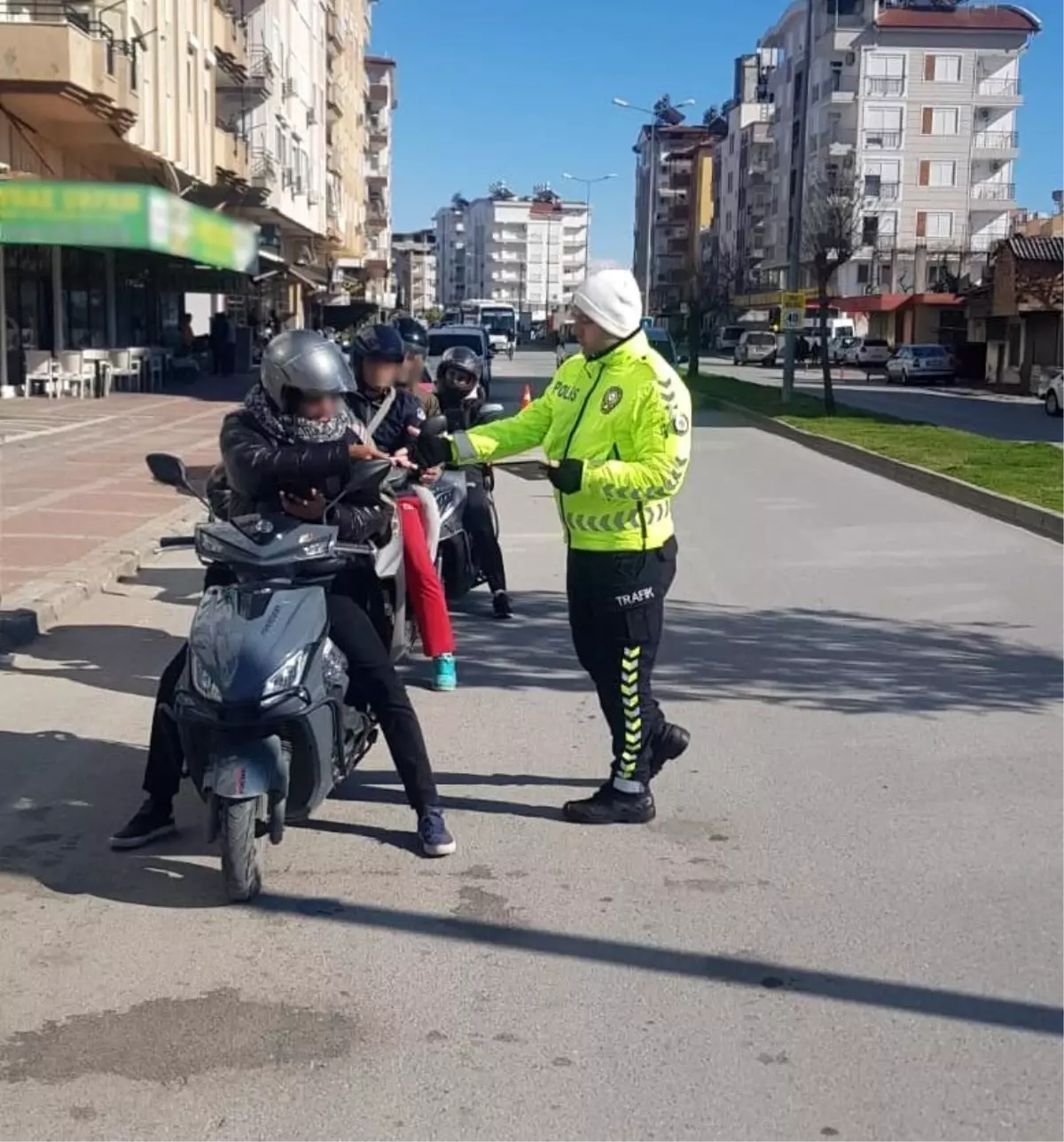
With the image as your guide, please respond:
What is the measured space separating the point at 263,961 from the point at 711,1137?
1447mm

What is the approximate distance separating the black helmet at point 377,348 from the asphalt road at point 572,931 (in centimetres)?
163

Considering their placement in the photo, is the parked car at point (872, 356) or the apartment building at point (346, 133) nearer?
the parked car at point (872, 356)

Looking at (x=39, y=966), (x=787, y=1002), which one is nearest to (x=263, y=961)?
(x=39, y=966)

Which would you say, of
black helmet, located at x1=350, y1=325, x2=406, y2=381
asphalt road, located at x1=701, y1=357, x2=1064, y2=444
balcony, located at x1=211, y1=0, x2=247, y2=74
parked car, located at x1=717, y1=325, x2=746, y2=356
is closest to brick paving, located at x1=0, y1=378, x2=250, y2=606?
black helmet, located at x1=350, y1=325, x2=406, y2=381

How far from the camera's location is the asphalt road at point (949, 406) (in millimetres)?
29531

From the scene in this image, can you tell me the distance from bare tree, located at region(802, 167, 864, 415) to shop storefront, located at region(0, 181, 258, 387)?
39.9 feet

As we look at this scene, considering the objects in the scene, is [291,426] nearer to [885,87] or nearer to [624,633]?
[624,633]

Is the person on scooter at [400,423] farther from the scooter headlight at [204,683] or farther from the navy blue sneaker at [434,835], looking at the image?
the scooter headlight at [204,683]

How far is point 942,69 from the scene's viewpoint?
83.8 metres

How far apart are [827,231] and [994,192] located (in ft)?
146

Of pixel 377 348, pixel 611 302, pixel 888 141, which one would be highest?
pixel 888 141

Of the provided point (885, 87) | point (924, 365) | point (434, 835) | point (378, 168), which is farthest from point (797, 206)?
point (378, 168)

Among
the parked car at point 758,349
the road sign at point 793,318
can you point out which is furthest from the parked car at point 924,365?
the road sign at point 793,318

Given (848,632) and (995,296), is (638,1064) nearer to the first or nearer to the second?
(848,632)
